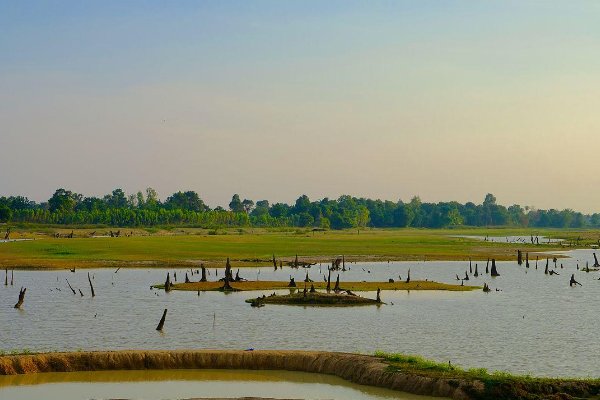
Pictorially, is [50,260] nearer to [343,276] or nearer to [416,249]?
[343,276]

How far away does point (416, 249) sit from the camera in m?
139

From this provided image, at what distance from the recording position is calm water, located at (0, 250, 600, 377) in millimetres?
41375

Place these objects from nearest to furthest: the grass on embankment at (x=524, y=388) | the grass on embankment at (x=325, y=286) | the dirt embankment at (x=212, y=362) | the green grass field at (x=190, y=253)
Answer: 1. the grass on embankment at (x=524, y=388)
2. the dirt embankment at (x=212, y=362)
3. the grass on embankment at (x=325, y=286)
4. the green grass field at (x=190, y=253)

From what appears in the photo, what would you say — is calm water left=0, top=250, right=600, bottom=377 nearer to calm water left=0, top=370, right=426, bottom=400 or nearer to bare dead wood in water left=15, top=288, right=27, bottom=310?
bare dead wood in water left=15, top=288, right=27, bottom=310

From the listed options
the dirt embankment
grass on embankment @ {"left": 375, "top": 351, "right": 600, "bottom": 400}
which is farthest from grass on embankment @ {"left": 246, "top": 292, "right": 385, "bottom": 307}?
grass on embankment @ {"left": 375, "top": 351, "right": 600, "bottom": 400}

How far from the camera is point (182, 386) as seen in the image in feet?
108

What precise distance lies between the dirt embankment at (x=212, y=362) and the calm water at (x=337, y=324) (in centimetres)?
540

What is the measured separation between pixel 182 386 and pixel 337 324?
19.4 metres

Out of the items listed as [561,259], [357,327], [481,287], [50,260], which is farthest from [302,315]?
[561,259]

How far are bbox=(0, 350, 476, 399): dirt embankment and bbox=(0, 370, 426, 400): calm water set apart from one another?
0.42m

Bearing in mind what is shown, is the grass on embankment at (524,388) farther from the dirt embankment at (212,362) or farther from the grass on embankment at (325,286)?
the grass on embankment at (325,286)

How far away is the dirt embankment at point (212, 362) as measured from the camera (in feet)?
110

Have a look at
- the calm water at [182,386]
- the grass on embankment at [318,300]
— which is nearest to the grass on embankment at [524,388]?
the calm water at [182,386]

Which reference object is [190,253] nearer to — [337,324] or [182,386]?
[337,324]
